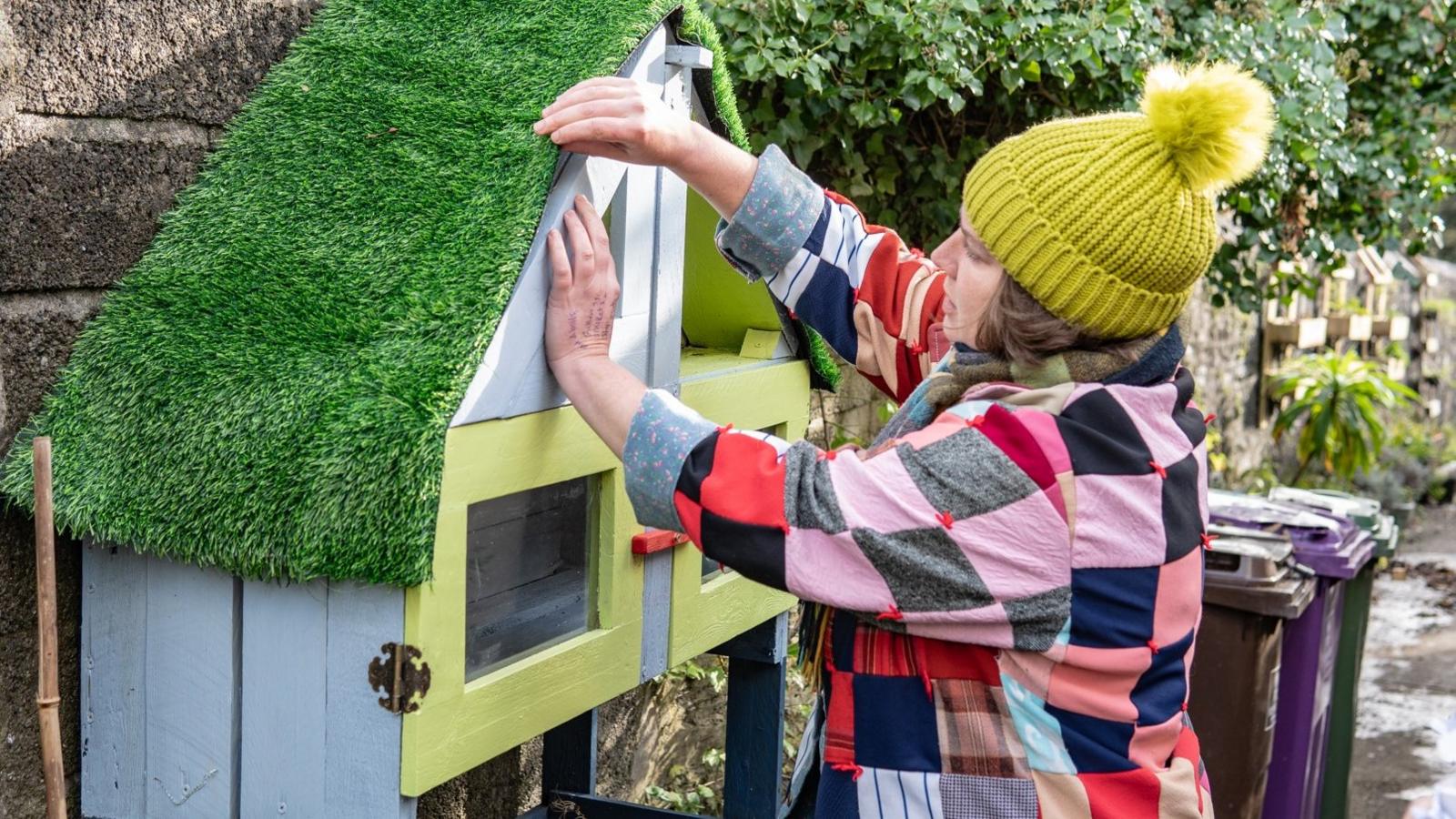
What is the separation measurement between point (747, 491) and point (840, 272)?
65 cm

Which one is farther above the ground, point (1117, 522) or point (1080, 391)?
point (1080, 391)

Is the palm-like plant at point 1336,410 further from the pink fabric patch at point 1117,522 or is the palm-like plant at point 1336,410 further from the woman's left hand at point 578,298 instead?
the woman's left hand at point 578,298

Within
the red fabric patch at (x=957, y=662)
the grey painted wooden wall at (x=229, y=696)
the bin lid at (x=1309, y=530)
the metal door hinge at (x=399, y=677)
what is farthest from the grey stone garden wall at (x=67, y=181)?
the bin lid at (x=1309, y=530)

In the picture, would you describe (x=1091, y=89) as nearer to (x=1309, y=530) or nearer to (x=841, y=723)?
(x=1309, y=530)

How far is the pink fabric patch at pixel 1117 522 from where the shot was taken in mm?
1650

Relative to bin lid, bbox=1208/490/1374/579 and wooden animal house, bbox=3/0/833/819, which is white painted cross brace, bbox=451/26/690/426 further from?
bin lid, bbox=1208/490/1374/579

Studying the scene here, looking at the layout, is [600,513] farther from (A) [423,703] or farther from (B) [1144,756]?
(B) [1144,756]

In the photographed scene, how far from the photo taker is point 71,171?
6.14 feet

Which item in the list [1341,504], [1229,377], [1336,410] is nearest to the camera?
[1341,504]

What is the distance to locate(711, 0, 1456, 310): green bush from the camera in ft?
11.4

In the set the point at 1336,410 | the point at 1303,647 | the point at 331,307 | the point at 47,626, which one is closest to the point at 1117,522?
the point at 331,307

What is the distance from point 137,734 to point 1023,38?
2.71 metres

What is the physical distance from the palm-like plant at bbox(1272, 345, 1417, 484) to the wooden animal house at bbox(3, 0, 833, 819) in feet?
27.8

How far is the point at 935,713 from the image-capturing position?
172cm
